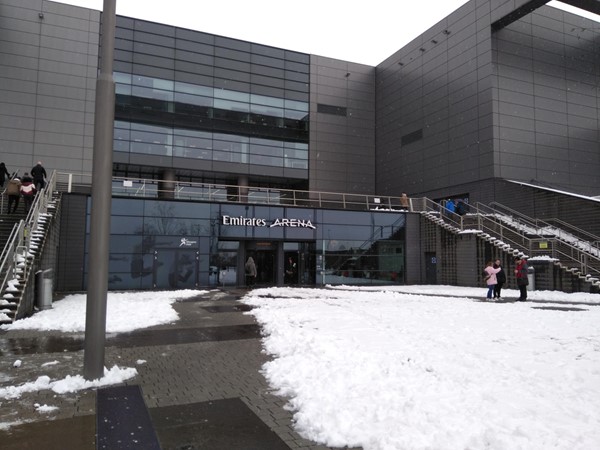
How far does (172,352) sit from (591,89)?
3747 centimetres

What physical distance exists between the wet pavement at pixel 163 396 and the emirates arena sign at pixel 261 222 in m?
16.0

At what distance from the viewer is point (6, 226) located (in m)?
15.5

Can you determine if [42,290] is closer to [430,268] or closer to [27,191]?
[27,191]

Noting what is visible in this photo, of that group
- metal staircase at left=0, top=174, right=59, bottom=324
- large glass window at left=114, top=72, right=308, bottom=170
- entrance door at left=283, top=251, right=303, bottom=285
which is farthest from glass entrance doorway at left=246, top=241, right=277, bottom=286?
metal staircase at left=0, top=174, right=59, bottom=324

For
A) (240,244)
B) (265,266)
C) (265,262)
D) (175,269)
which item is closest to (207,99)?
(240,244)

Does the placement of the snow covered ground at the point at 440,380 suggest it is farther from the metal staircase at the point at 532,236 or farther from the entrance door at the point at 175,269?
the entrance door at the point at 175,269

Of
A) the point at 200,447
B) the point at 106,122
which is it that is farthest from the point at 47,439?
the point at 106,122

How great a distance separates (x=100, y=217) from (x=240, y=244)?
66.8 ft

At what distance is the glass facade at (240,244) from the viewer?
23734 mm

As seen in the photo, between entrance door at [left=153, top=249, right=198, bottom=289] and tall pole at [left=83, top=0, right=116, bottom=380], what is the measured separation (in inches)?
738

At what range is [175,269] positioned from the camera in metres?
24.4

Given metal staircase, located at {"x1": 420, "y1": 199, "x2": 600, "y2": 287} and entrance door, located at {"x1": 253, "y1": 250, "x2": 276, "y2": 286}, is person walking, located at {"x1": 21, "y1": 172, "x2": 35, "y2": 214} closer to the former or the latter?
entrance door, located at {"x1": 253, "y1": 250, "x2": 276, "y2": 286}

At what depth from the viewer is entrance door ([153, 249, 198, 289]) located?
24.1m

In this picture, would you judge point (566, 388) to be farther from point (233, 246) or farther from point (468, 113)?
point (468, 113)
